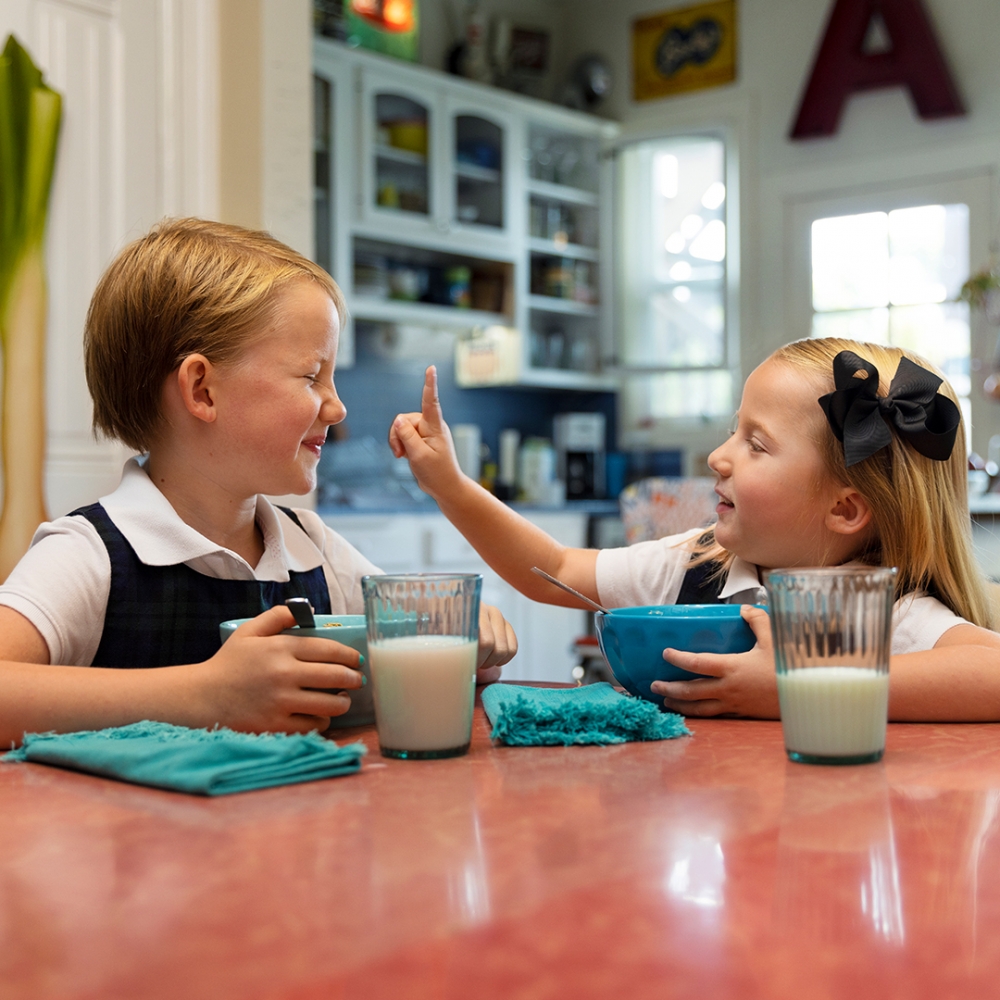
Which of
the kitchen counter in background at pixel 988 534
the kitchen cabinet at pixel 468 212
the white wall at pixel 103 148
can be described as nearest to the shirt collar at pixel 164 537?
the white wall at pixel 103 148

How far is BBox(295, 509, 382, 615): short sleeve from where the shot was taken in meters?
1.41

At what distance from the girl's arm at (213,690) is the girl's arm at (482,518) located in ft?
1.60

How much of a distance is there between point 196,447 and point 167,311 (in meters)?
0.14

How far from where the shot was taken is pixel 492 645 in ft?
3.68

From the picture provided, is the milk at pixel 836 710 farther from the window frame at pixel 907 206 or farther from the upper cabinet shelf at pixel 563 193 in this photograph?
the upper cabinet shelf at pixel 563 193

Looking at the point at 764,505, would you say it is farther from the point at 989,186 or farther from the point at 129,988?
the point at 989,186

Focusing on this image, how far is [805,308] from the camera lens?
5.32m

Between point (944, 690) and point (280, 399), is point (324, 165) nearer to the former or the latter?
point (280, 399)

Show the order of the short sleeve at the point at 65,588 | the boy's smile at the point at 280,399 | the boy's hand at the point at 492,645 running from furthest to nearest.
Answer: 1. the boy's smile at the point at 280,399
2. the boy's hand at the point at 492,645
3. the short sleeve at the point at 65,588

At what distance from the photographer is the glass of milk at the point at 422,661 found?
2.57 feet

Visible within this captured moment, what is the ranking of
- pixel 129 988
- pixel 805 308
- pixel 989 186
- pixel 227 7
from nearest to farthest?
1. pixel 129 988
2. pixel 227 7
3. pixel 989 186
4. pixel 805 308

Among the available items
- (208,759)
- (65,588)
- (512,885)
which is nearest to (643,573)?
(65,588)

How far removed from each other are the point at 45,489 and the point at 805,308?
12.3 feet

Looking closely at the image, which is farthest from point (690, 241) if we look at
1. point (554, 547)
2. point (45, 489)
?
point (554, 547)
